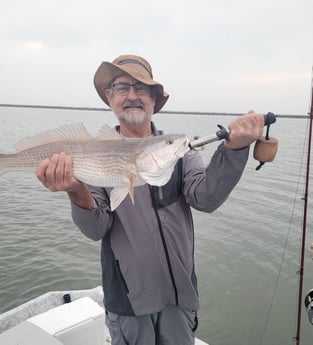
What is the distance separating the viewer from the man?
2672mm

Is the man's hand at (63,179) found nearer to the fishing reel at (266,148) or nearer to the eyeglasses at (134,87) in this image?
the eyeglasses at (134,87)

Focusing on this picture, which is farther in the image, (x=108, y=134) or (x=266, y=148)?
(x=108, y=134)

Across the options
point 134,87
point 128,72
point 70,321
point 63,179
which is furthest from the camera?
point 70,321

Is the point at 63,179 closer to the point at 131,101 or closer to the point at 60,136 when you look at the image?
the point at 60,136

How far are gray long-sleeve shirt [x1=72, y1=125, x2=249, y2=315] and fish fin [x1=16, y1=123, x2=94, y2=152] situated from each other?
643 millimetres

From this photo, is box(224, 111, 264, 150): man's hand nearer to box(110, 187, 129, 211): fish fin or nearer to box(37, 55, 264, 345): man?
box(37, 55, 264, 345): man

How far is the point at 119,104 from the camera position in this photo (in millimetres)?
3141

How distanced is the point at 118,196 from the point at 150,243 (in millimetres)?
486

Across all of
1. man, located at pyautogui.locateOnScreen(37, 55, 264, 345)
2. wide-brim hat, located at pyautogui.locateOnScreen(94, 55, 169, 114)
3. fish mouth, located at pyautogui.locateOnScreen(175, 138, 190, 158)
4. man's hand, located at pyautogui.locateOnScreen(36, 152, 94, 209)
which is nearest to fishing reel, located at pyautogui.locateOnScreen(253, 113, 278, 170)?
man, located at pyautogui.locateOnScreen(37, 55, 264, 345)

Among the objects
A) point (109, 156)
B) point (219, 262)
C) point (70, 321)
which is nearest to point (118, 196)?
point (109, 156)

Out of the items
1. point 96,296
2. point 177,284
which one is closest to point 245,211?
point 96,296

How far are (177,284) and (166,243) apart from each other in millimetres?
359

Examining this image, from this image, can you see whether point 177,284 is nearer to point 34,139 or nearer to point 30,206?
point 34,139

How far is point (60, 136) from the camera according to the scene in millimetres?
2932
